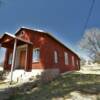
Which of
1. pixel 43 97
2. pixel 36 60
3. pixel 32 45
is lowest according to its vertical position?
pixel 43 97

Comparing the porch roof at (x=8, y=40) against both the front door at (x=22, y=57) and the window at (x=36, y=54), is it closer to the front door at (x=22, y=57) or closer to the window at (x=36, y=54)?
the window at (x=36, y=54)

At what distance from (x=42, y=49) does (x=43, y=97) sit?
28.3 ft

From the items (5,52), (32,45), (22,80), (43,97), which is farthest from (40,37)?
(43,97)

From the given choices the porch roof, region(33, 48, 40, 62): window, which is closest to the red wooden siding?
region(33, 48, 40, 62): window

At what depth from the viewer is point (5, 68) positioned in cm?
2356

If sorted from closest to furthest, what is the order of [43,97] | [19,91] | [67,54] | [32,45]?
1. [43,97]
2. [19,91]
3. [32,45]
4. [67,54]

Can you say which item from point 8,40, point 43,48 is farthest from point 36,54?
point 8,40

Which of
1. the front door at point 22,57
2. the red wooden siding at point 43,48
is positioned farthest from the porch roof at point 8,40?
the front door at point 22,57

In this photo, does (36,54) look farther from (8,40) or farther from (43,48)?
(8,40)

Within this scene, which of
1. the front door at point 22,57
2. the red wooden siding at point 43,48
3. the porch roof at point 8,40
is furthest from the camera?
the front door at point 22,57

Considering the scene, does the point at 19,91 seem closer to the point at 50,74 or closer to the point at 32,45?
the point at 50,74

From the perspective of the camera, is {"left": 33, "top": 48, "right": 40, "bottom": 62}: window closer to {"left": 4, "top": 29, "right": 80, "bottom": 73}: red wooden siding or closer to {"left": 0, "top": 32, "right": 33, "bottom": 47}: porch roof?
{"left": 4, "top": 29, "right": 80, "bottom": 73}: red wooden siding

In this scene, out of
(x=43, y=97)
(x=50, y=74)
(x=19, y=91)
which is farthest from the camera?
(x=50, y=74)

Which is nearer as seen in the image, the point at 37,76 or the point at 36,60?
the point at 37,76
